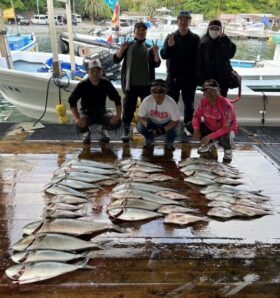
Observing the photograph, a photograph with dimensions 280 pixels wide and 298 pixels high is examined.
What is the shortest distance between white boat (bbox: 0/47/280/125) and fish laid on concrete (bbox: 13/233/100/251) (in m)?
4.17

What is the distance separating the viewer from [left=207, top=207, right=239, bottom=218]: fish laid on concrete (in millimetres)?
2816

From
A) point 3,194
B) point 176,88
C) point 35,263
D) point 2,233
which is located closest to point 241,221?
point 35,263

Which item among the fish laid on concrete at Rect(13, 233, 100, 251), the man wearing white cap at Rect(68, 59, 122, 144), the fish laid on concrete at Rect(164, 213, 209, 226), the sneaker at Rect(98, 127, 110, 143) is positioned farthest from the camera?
the sneaker at Rect(98, 127, 110, 143)

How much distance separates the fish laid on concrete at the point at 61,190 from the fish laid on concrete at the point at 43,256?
3.11 feet

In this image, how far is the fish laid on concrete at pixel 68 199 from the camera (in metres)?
2.96

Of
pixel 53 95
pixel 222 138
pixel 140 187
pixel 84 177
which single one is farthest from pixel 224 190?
pixel 53 95

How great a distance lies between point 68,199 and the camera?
299 cm

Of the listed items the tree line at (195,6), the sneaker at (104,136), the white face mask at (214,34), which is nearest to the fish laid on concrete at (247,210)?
the sneaker at (104,136)

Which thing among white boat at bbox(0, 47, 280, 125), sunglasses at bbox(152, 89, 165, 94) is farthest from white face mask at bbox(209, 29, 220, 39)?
white boat at bbox(0, 47, 280, 125)

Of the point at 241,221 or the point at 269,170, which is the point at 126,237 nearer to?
the point at 241,221

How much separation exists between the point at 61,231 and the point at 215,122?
2.37 meters

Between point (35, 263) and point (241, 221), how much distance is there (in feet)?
5.06

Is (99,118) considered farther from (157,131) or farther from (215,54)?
(215,54)

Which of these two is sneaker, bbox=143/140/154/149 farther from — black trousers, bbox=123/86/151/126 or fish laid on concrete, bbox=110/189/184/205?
fish laid on concrete, bbox=110/189/184/205
